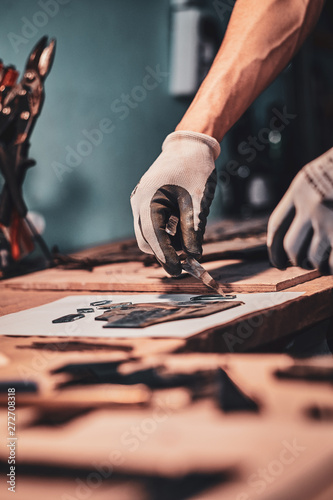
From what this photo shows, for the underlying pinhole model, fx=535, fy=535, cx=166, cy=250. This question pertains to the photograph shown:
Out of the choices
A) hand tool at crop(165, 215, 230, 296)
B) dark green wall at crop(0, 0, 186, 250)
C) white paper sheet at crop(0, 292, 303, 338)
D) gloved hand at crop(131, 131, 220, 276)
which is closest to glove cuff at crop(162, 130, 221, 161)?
gloved hand at crop(131, 131, 220, 276)

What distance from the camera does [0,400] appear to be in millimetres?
403

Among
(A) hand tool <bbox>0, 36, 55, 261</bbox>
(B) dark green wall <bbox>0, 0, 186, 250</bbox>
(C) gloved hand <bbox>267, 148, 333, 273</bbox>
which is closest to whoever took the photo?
(C) gloved hand <bbox>267, 148, 333, 273</bbox>

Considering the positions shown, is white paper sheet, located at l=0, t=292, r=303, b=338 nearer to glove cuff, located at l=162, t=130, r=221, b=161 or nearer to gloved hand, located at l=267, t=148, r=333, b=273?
gloved hand, located at l=267, t=148, r=333, b=273

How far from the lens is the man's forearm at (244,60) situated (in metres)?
0.86

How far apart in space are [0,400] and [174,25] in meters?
2.15

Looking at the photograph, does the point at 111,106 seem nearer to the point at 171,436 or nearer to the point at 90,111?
the point at 90,111

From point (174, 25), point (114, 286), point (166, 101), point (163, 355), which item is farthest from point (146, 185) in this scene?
point (174, 25)

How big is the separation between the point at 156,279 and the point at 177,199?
164 mm

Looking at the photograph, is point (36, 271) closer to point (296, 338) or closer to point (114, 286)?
point (114, 286)

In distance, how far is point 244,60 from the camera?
87 centimetres

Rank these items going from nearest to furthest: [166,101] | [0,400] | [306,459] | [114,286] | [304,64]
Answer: [306,459], [0,400], [114,286], [166,101], [304,64]

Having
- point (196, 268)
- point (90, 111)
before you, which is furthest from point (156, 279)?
point (90, 111)

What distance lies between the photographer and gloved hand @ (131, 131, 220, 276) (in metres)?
0.75

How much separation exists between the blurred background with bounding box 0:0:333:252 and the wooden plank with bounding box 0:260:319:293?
0.63 metres
